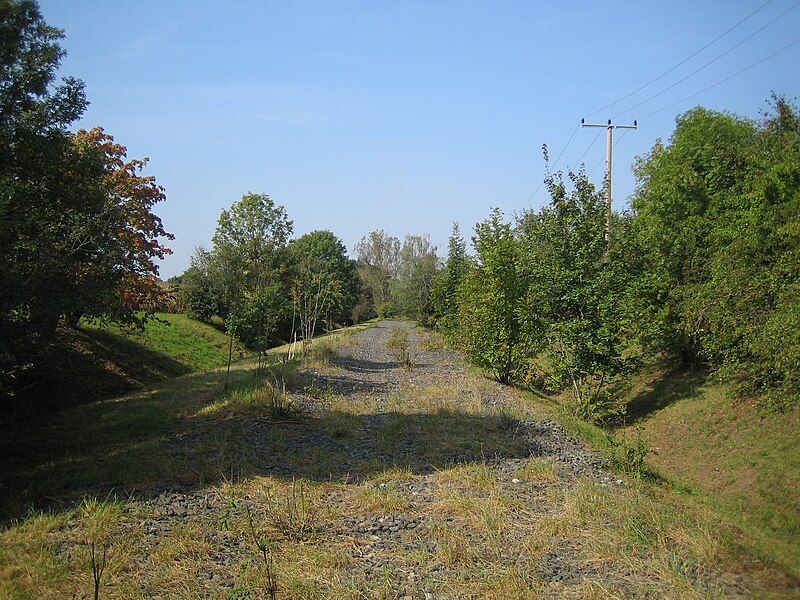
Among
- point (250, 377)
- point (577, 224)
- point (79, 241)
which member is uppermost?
point (577, 224)

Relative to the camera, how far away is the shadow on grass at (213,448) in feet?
23.5

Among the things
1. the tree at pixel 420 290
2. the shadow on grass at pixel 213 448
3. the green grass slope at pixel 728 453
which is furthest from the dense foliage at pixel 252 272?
the tree at pixel 420 290

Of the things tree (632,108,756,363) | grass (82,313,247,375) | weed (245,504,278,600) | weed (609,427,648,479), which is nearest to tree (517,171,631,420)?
tree (632,108,756,363)

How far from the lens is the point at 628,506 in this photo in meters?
5.79

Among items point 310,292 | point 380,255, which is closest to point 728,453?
point 310,292

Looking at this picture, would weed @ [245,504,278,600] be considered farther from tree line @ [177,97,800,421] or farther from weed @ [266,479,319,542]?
tree line @ [177,97,800,421]

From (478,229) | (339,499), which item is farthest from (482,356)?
→ (339,499)

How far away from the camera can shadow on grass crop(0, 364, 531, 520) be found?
7168 mm

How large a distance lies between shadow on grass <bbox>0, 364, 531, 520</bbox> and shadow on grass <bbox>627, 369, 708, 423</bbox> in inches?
297

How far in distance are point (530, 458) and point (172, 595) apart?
212 inches

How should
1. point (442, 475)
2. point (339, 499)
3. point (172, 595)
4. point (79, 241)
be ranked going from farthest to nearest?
point (79, 241)
point (442, 475)
point (339, 499)
point (172, 595)

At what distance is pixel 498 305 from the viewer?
656 inches

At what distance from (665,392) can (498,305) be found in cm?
580

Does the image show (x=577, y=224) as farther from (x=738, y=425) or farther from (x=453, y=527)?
(x=453, y=527)
